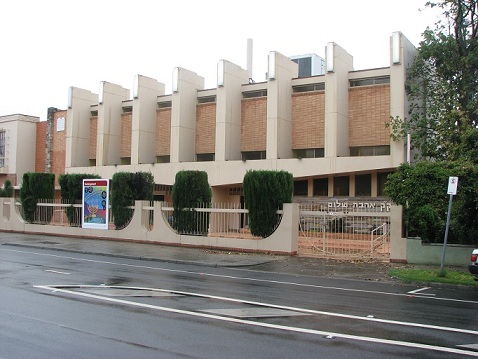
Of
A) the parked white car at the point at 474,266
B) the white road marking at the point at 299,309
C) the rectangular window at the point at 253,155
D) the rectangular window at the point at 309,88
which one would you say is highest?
the rectangular window at the point at 309,88

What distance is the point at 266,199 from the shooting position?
20.8 meters

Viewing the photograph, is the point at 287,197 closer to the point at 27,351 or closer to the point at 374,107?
the point at 374,107

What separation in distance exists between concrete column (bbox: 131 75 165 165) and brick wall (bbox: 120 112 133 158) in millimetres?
2646

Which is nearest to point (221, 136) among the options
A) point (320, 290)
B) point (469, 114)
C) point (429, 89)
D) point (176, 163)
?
point (176, 163)

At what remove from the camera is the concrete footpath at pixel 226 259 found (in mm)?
15953

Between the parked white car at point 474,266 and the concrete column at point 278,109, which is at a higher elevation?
the concrete column at point 278,109

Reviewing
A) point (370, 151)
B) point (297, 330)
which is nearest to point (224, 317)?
point (297, 330)

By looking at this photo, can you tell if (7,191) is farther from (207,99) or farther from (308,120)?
(308,120)

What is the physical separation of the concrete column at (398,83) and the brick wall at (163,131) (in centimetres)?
1792

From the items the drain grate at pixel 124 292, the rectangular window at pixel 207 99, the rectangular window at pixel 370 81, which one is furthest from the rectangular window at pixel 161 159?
the drain grate at pixel 124 292

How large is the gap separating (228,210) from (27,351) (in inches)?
614

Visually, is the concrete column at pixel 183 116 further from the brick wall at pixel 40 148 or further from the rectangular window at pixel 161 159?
the brick wall at pixel 40 148

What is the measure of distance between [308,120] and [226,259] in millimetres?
17281

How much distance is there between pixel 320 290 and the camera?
1223 centimetres
